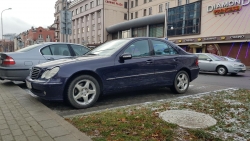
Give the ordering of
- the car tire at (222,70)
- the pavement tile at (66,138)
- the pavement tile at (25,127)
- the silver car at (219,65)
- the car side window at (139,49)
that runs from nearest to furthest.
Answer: the pavement tile at (66,138), the pavement tile at (25,127), the car side window at (139,49), the silver car at (219,65), the car tire at (222,70)

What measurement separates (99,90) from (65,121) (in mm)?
1272

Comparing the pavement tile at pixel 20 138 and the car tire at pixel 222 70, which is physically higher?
the car tire at pixel 222 70

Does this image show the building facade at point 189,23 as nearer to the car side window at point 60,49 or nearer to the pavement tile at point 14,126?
the car side window at point 60,49

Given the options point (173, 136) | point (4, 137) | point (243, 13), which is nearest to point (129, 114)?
point (173, 136)

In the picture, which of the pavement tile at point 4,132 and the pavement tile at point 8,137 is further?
the pavement tile at point 4,132

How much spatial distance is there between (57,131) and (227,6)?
1070 inches

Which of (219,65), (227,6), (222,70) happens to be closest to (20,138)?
(222,70)

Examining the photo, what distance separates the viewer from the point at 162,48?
18.4 feet

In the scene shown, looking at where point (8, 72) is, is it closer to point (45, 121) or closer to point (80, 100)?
point (80, 100)

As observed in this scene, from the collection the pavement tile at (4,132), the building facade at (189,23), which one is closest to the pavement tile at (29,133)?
the pavement tile at (4,132)

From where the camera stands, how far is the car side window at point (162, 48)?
5.44m

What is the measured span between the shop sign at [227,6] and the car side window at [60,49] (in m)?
23.3

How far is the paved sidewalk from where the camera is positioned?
2756 mm

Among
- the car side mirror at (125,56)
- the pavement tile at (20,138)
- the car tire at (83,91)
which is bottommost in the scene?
the pavement tile at (20,138)
